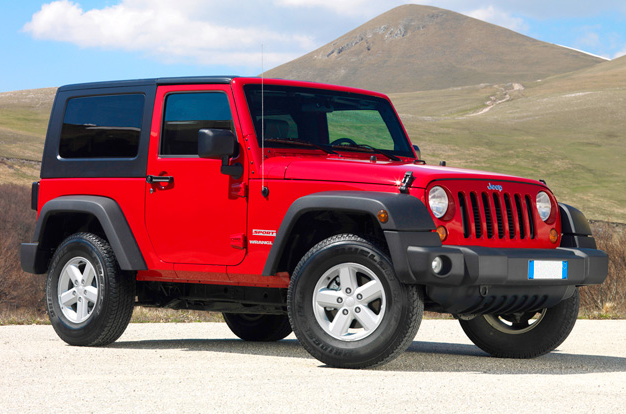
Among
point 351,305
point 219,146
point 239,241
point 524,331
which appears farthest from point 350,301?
point 524,331

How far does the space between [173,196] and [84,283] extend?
4.71 feet

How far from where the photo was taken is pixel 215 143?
23.7 ft

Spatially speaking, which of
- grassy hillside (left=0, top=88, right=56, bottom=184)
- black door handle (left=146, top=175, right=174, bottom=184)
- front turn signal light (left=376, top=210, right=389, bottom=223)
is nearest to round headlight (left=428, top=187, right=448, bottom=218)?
front turn signal light (left=376, top=210, right=389, bottom=223)

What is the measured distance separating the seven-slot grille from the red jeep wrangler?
1 cm

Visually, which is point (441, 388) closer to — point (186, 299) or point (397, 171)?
point (397, 171)

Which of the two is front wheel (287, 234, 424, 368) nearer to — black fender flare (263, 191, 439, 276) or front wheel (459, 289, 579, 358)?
black fender flare (263, 191, 439, 276)

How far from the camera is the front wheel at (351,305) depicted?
6.48 metres

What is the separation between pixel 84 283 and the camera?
28.5 feet

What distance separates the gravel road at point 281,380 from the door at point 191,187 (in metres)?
0.92

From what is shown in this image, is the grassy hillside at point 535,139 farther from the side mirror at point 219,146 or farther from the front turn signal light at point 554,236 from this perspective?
the front turn signal light at point 554,236

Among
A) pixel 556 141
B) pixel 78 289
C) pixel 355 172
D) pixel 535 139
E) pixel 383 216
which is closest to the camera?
pixel 383 216

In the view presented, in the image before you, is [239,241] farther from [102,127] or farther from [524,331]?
[524,331]

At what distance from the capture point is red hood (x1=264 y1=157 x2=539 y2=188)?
21.9ft

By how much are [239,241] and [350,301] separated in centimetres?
116
